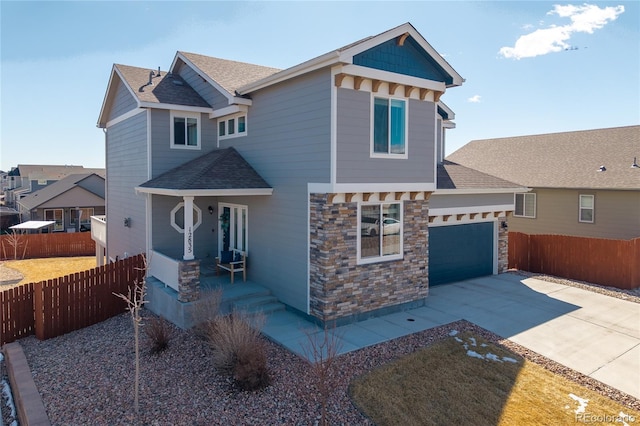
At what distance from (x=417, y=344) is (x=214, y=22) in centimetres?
1141

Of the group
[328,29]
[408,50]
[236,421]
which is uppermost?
[328,29]

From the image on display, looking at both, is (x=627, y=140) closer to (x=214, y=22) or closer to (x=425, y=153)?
(x=425, y=153)

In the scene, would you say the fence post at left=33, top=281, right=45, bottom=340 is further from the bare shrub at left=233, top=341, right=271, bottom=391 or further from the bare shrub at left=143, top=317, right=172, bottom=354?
the bare shrub at left=233, top=341, right=271, bottom=391

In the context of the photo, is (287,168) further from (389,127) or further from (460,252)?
(460,252)

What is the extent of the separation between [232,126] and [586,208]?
16.7 meters

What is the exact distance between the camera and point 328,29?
1299 cm

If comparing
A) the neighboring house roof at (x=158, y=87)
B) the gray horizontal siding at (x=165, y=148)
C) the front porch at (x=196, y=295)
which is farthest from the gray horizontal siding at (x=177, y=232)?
the neighboring house roof at (x=158, y=87)

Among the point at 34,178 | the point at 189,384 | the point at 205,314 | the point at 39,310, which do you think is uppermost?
the point at 34,178

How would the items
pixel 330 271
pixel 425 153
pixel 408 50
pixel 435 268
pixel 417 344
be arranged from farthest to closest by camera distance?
pixel 435 268, pixel 425 153, pixel 408 50, pixel 330 271, pixel 417 344

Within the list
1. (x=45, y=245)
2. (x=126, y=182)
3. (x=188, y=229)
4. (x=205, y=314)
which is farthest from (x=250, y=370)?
(x=45, y=245)

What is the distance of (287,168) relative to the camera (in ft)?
37.3

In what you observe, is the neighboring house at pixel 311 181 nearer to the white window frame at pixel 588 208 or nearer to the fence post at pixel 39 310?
the fence post at pixel 39 310

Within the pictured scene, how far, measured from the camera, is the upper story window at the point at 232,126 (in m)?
13.5

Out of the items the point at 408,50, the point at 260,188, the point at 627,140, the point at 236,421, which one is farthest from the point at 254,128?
the point at 627,140
